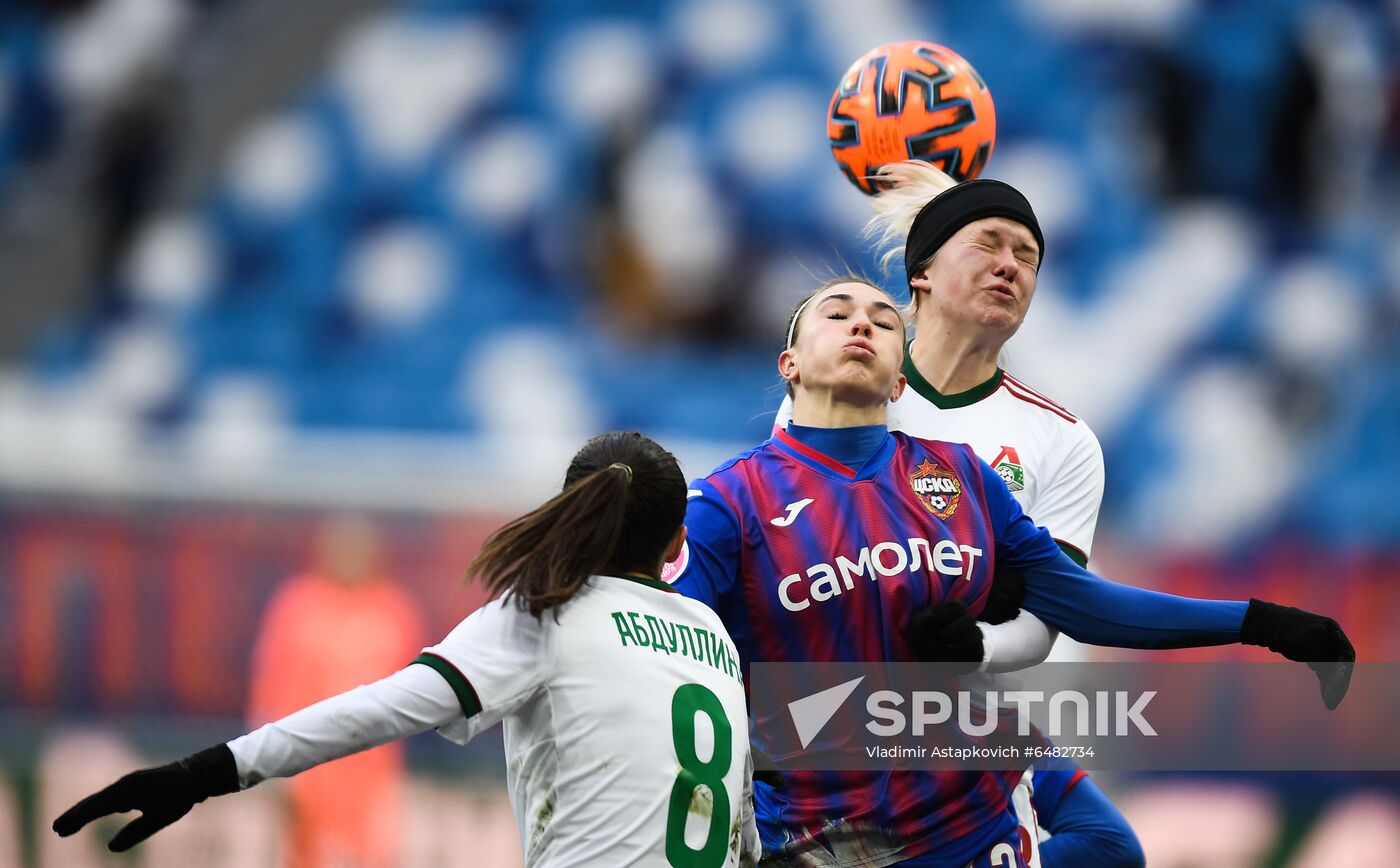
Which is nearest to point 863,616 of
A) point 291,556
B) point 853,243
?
point 291,556

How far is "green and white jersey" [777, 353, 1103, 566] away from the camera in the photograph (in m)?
4.17

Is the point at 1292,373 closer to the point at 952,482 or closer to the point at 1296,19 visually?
the point at 1296,19

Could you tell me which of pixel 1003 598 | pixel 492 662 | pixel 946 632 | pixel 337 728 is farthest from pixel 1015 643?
pixel 337 728

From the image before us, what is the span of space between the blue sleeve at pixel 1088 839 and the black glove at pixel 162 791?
2185 millimetres

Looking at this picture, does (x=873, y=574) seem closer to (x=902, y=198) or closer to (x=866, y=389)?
(x=866, y=389)

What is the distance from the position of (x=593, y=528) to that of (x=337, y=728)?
1.94 ft

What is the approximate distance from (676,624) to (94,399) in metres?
8.91

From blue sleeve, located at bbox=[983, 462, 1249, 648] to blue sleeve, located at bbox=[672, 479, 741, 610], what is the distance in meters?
0.57

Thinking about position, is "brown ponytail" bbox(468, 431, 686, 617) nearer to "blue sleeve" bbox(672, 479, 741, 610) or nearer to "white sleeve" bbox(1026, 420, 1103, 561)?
"blue sleeve" bbox(672, 479, 741, 610)

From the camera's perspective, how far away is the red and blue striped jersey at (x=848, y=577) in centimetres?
355

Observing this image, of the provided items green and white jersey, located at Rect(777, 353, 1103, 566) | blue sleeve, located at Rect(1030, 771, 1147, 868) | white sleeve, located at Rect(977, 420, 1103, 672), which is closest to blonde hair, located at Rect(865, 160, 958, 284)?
green and white jersey, located at Rect(777, 353, 1103, 566)

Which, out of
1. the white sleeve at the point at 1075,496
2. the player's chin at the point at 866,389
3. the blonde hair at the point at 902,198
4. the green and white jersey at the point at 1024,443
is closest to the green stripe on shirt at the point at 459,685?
the player's chin at the point at 866,389

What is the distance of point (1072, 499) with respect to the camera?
4.21 m

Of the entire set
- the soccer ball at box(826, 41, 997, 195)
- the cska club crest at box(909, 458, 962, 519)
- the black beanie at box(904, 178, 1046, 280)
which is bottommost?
the cska club crest at box(909, 458, 962, 519)
